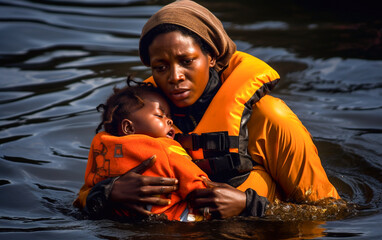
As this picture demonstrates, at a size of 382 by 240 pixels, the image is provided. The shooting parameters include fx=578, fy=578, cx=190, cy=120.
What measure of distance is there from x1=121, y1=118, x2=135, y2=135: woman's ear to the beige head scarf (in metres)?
0.62

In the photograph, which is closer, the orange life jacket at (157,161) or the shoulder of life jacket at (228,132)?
the orange life jacket at (157,161)

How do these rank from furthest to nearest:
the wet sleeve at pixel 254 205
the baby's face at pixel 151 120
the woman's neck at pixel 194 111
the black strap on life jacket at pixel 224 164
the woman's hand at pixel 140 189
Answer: the woman's neck at pixel 194 111
the baby's face at pixel 151 120
the black strap on life jacket at pixel 224 164
the wet sleeve at pixel 254 205
the woman's hand at pixel 140 189

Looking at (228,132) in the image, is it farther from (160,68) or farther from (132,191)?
(132,191)

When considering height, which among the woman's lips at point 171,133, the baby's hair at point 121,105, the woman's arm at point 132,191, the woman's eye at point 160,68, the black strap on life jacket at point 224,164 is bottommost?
the woman's arm at point 132,191

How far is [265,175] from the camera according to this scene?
12.9 ft

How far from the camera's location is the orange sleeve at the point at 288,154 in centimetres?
379

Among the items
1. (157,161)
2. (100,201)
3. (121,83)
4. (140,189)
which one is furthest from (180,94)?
(121,83)

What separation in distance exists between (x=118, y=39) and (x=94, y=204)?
22.8 ft

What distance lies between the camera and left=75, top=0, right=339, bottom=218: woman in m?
3.67

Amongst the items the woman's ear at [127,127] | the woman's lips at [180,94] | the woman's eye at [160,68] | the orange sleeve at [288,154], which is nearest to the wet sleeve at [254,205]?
the orange sleeve at [288,154]

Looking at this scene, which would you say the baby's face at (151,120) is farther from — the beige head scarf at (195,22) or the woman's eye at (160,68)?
the beige head scarf at (195,22)

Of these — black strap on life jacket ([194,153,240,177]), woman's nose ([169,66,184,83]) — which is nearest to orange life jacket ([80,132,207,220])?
black strap on life jacket ([194,153,240,177])

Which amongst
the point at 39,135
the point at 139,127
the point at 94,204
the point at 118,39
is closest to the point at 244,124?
the point at 139,127

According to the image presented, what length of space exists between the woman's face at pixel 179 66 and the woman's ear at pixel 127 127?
34cm
